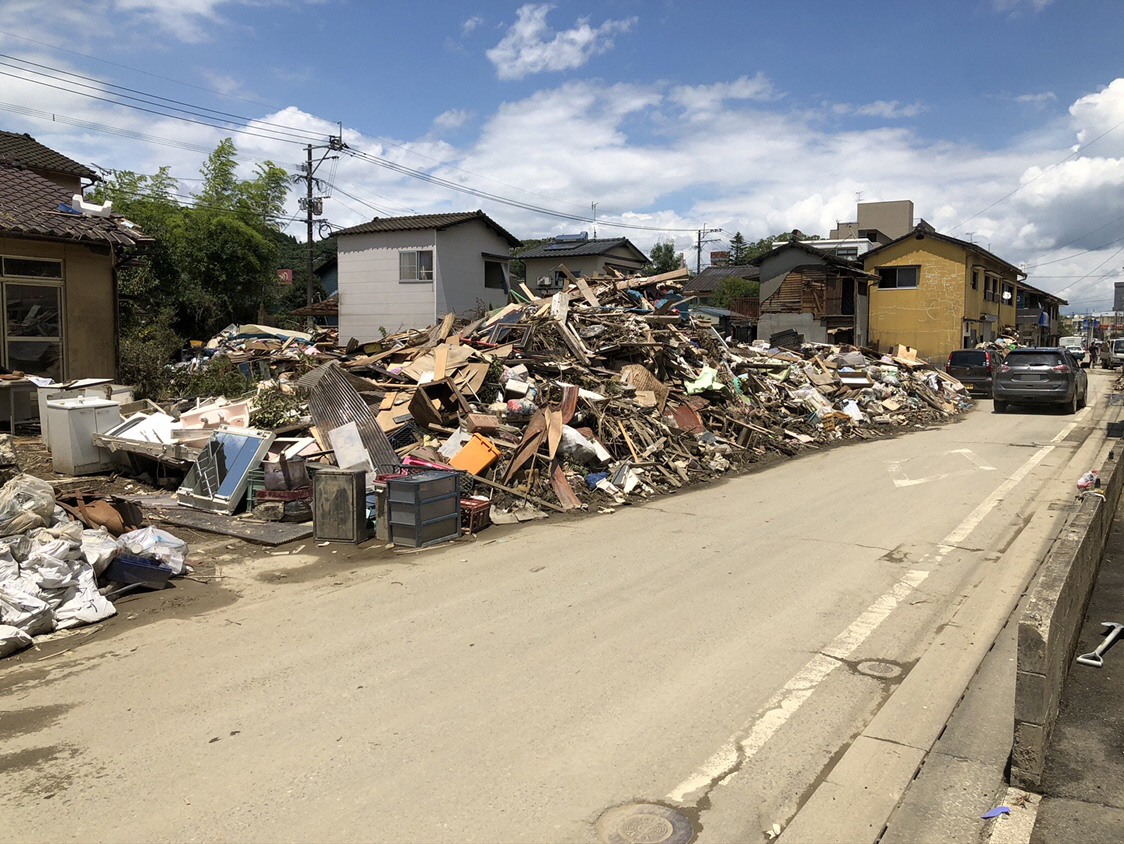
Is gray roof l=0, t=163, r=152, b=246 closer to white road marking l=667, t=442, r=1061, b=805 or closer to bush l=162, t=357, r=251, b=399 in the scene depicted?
bush l=162, t=357, r=251, b=399

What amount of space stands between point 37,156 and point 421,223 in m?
13.6

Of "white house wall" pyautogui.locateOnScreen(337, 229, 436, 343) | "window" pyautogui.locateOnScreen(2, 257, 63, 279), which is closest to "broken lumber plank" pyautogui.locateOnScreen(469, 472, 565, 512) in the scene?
"window" pyautogui.locateOnScreen(2, 257, 63, 279)

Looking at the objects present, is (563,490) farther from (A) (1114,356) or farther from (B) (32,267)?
(A) (1114,356)

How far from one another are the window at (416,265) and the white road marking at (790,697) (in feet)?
90.5

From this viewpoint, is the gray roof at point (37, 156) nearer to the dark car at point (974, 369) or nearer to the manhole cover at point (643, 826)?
the manhole cover at point (643, 826)

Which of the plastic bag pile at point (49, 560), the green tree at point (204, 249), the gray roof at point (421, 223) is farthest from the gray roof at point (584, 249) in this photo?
the plastic bag pile at point (49, 560)

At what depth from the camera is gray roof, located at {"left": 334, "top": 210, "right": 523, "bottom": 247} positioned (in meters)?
32.6

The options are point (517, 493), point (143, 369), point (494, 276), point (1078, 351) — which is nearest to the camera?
point (517, 493)

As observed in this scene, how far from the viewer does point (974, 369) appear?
2942 cm

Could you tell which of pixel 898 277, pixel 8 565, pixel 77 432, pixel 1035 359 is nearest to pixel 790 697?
pixel 8 565

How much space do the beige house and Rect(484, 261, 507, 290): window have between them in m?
21.5

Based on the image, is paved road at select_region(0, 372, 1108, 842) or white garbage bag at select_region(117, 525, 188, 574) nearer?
paved road at select_region(0, 372, 1108, 842)

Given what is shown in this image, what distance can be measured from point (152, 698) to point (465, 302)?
30.0m

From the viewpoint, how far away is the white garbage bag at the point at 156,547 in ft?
24.1
